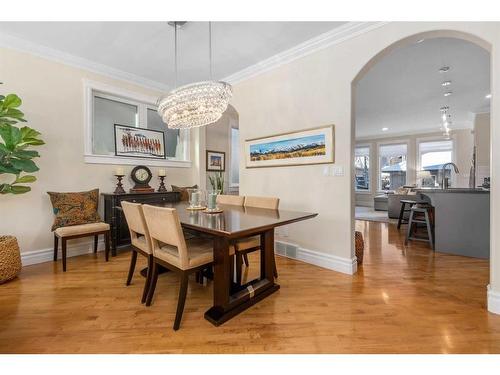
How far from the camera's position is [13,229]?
9.23 ft

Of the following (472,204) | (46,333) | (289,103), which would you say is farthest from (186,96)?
(472,204)

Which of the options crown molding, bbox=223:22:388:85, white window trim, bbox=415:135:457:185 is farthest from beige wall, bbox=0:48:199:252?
white window trim, bbox=415:135:457:185

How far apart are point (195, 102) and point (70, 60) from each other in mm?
2247

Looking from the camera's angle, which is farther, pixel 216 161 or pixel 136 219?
pixel 216 161

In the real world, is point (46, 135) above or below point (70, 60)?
below

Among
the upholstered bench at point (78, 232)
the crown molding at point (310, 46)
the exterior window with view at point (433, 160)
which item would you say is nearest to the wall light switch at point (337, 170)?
the crown molding at point (310, 46)

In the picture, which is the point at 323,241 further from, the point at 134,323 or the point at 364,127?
the point at 364,127

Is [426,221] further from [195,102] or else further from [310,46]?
[195,102]

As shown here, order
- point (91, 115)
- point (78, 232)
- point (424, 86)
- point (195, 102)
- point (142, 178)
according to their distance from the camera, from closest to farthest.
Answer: point (195, 102) < point (78, 232) < point (91, 115) < point (142, 178) < point (424, 86)

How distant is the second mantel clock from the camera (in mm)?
3703

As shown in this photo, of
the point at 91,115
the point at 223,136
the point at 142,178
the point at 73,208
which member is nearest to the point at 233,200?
the point at 142,178

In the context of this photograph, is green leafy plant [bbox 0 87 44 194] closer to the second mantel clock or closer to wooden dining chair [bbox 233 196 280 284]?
the second mantel clock

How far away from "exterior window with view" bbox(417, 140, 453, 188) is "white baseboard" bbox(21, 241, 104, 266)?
27.6 feet

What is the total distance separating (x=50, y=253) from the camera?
3.06m
